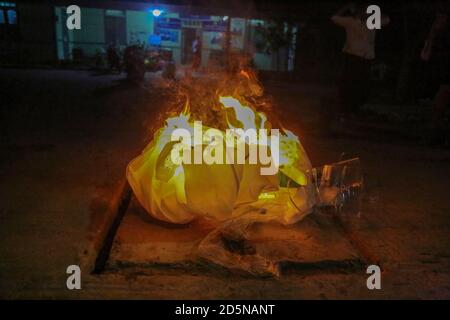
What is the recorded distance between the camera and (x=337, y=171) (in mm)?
5215

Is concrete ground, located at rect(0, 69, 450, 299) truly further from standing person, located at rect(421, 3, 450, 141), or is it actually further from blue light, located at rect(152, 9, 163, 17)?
blue light, located at rect(152, 9, 163, 17)

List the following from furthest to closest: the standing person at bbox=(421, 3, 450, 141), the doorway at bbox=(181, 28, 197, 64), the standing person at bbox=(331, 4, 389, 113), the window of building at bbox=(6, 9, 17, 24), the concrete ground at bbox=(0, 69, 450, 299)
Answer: the doorway at bbox=(181, 28, 197, 64), the window of building at bbox=(6, 9, 17, 24), the standing person at bbox=(331, 4, 389, 113), the standing person at bbox=(421, 3, 450, 141), the concrete ground at bbox=(0, 69, 450, 299)

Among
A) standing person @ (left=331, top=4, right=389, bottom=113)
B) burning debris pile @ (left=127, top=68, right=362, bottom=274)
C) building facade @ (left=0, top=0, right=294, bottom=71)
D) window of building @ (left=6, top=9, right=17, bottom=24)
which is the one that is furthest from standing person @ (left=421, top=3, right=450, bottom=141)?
window of building @ (left=6, top=9, right=17, bottom=24)

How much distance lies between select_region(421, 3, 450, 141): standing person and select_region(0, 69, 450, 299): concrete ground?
0.63 m

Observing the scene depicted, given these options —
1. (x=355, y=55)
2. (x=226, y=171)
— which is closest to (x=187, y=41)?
(x=355, y=55)

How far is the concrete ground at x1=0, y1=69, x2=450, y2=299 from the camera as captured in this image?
326cm

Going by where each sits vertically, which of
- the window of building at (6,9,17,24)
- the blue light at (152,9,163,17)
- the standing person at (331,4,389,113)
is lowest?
the standing person at (331,4,389,113)

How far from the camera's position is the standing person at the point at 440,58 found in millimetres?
8172

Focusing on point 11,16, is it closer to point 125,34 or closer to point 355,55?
point 125,34

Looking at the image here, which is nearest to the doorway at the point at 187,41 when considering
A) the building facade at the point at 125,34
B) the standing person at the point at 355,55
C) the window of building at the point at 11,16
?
the building facade at the point at 125,34

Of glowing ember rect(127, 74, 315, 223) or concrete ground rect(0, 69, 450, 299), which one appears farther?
glowing ember rect(127, 74, 315, 223)

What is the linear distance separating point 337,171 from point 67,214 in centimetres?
315

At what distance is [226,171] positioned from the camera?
148 inches
